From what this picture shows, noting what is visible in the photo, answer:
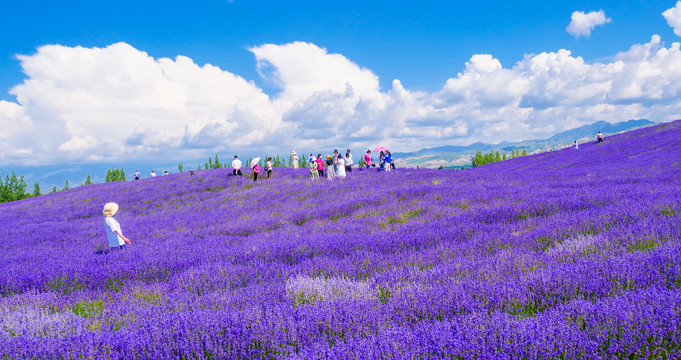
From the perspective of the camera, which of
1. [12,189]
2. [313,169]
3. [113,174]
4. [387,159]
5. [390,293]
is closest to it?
[390,293]

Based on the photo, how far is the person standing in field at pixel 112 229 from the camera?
677 centimetres

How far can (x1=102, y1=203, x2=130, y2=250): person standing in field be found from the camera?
6773mm

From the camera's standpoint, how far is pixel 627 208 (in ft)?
17.8

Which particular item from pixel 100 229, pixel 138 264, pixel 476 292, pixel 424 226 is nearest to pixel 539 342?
pixel 476 292

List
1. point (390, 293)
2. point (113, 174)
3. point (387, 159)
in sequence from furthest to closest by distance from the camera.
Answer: point (113, 174)
point (387, 159)
point (390, 293)

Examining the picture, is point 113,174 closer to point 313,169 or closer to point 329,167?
point 313,169

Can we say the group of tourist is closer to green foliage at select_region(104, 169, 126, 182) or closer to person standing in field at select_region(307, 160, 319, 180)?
person standing in field at select_region(307, 160, 319, 180)

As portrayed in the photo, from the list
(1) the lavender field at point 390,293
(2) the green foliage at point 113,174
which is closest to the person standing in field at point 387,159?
(1) the lavender field at point 390,293

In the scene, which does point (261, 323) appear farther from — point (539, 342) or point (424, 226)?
point (424, 226)

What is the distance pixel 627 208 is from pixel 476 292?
4.24m

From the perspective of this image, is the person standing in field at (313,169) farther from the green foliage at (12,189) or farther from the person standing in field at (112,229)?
the green foliage at (12,189)

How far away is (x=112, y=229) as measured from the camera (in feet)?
22.3

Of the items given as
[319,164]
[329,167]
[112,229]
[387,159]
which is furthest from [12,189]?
[112,229]

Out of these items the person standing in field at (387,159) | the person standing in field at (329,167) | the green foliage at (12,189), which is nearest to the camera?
the person standing in field at (329,167)
